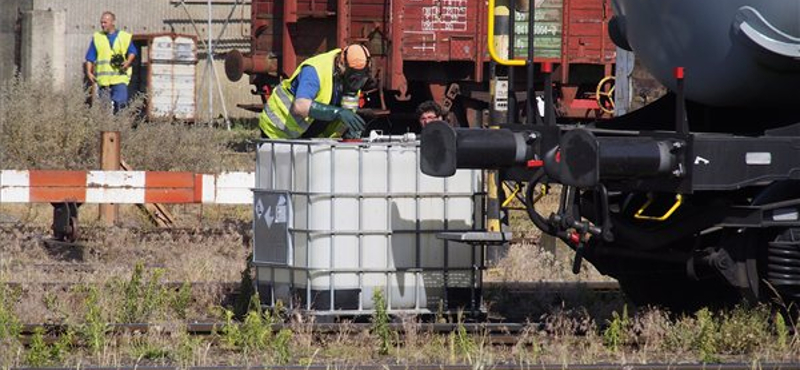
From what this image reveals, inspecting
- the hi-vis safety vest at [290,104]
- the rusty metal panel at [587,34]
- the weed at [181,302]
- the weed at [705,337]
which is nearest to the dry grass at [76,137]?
the rusty metal panel at [587,34]

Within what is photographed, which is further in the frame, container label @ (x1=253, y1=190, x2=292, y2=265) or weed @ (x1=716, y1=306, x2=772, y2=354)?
container label @ (x1=253, y1=190, x2=292, y2=265)

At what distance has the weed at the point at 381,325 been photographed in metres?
8.02

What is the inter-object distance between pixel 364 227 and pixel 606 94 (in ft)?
33.9

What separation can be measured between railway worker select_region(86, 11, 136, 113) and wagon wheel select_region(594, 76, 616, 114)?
625 cm

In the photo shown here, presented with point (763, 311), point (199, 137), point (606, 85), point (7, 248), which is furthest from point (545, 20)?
point (763, 311)

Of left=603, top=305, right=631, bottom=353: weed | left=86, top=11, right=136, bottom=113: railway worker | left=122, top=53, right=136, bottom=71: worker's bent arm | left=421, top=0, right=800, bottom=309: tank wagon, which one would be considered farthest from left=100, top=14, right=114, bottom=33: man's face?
left=603, top=305, right=631, bottom=353: weed

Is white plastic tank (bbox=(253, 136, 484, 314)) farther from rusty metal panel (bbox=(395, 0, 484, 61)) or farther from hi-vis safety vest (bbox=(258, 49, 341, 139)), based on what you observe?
rusty metal panel (bbox=(395, 0, 484, 61))

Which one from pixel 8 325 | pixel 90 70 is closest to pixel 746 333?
pixel 8 325

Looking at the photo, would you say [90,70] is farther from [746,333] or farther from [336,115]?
[746,333]

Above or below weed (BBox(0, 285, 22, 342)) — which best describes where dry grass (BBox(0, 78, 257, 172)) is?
above

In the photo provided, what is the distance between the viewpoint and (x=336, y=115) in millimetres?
9609

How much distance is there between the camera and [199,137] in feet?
59.0

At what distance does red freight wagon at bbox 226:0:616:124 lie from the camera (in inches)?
773

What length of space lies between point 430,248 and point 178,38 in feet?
57.3
